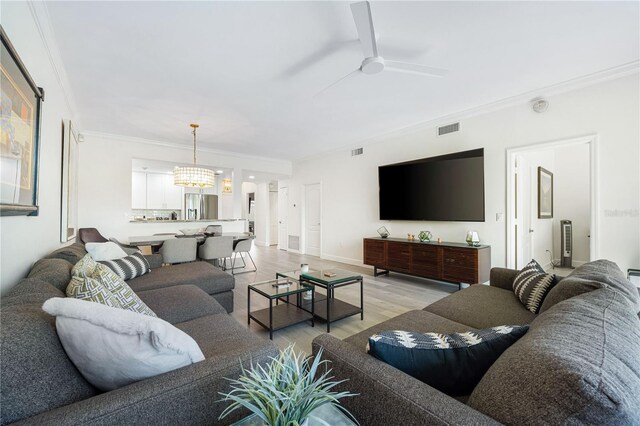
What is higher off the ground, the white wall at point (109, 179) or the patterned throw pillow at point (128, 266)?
the white wall at point (109, 179)

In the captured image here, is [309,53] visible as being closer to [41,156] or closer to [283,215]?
[41,156]

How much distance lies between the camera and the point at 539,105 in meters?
3.47

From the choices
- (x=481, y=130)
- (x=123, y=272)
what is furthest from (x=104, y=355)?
(x=481, y=130)

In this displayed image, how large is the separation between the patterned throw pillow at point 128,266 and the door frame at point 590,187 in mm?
4604

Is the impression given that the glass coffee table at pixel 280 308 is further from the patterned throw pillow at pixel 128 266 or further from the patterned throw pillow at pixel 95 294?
the patterned throw pillow at pixel 95 294

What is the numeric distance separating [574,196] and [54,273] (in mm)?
7610

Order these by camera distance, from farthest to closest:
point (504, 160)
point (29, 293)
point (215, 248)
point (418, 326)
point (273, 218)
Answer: point (273, 218), point (215, 248), point (504, 160), point (418, 326), point (29, 293)

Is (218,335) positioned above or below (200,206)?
below

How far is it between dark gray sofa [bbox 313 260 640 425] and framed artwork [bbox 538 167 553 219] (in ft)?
15.0

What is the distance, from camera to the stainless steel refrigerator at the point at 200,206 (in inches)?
329

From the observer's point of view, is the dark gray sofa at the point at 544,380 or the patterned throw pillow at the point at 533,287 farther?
the patterned throw pillow at the point at 533,287

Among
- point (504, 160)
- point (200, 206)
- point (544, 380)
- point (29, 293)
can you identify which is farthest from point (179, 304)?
point (200, 206)

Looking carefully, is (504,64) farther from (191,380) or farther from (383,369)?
(191,380)

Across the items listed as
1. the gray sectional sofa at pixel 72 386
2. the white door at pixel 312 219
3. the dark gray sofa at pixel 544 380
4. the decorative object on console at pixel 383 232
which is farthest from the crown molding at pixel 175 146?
the dark gray sofa at pixel 544 380
